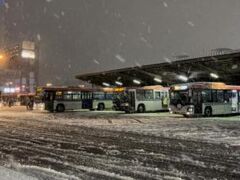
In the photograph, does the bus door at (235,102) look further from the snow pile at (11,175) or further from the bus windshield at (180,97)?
the snow pile at (11,175)

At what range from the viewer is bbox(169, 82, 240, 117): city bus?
28641 mm

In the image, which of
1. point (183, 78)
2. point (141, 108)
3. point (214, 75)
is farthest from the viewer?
point (183, 78)

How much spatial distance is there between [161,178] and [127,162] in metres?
2.02

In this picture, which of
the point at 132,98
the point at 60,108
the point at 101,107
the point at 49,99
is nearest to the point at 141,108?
the point at 132,98

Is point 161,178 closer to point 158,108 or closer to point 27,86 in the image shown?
point 158,108

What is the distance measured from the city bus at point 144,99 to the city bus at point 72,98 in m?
5.40

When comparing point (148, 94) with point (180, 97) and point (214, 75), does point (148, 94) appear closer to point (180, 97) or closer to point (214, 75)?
point (180, 97)

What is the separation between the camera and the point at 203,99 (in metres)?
28.9

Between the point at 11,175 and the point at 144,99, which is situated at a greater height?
the point at 144,99

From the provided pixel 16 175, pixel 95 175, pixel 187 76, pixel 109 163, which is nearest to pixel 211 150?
pixel 109 163

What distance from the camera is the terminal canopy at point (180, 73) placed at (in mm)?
43219

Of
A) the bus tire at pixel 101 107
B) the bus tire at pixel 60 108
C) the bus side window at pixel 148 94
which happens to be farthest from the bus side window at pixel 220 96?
the bus tire at pixel 60 108

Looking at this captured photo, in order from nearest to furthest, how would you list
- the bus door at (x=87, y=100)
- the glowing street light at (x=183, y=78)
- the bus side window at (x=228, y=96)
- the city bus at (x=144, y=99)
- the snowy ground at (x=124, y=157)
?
the snowy ground at (x=124, y=157)
the bus side window at (x=228, y=96)
the city bus at (x=144, y=99)
the bus door at (x=87, y=100)
the glowing street light at (x=183, y=78)

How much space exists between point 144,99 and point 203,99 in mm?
9115
